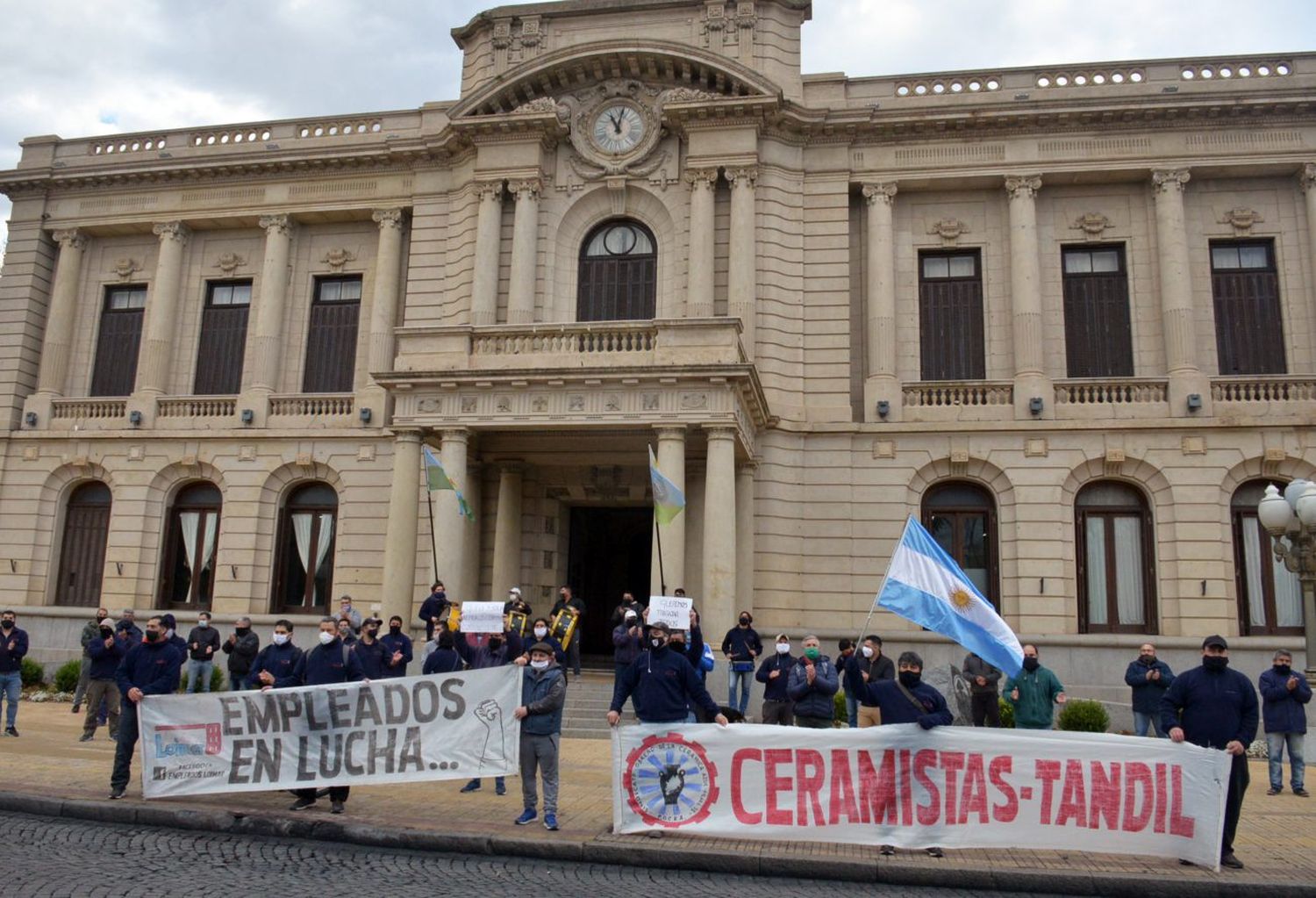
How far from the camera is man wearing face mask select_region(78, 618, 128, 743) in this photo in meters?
15.6

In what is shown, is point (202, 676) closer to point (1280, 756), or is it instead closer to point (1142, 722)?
point (1142, 722)

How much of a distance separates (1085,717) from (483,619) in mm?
11445

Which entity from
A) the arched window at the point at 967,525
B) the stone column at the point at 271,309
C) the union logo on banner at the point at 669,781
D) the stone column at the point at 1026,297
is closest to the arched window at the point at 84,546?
the stone column at the point at 271,309

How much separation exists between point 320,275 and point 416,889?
74.6ft

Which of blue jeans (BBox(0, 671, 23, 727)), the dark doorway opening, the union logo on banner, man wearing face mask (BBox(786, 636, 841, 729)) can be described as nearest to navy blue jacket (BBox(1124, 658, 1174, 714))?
man wearing face mask (BBox(786, 636, 841, 729))

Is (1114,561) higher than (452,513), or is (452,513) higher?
(452,513)

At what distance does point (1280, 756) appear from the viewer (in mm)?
13875

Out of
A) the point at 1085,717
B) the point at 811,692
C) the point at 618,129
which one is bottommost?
the point at 1085,717

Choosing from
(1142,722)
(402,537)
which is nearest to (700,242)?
(402,537)

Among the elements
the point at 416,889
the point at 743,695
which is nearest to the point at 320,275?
the point at 743,695

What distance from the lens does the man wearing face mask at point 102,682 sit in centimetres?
1559

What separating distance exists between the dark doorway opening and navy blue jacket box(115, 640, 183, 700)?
13770 millimetres

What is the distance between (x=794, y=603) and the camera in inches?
910

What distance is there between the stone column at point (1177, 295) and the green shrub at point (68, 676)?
83.2 feet
